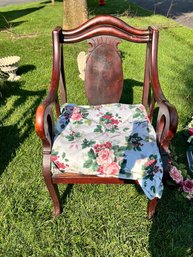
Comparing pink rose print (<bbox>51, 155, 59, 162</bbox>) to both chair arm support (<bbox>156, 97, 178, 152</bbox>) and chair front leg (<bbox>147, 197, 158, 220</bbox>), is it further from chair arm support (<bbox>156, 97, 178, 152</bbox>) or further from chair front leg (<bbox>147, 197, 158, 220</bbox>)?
chair front leg (<bbox>147, 197, 158, 220</bbox>)

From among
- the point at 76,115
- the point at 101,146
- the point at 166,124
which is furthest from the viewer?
the point at 76,115

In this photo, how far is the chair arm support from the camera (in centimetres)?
178

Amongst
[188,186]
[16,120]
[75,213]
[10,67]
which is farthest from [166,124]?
[10,67]

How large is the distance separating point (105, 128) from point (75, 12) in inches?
178

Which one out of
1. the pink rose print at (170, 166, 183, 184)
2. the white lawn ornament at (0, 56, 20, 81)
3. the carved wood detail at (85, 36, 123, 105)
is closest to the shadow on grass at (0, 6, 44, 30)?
the white lawn ornament at (0, 56, 20, 81)

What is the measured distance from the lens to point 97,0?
11.4 meters

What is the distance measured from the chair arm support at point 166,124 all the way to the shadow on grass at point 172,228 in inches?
25.5

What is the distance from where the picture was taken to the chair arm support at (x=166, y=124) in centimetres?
178

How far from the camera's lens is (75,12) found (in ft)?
19.9

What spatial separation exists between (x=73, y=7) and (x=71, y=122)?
4.46 metres

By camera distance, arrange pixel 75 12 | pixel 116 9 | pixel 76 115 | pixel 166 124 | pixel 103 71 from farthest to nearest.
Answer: pixel 116 9 → pixel 75 12 → pixel 103 71 → pixel 76 115 → pixel 166 124

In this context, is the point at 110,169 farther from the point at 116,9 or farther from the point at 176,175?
the point at 116,9

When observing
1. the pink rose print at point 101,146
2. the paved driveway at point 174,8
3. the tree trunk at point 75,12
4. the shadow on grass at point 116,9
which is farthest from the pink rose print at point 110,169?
the shadow on grass at point 116,9

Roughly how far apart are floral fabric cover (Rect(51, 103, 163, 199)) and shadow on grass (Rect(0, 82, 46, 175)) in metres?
0.92
